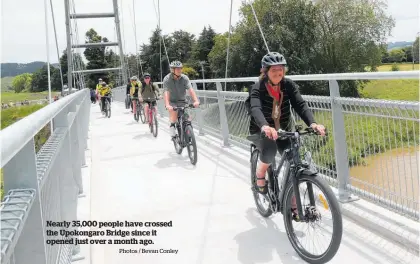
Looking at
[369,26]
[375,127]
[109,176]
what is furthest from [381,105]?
[369,26]

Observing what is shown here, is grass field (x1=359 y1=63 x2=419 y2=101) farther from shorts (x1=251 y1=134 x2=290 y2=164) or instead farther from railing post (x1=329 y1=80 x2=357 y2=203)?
shorts (x1=251 y1=134 x2=290 y2=164)

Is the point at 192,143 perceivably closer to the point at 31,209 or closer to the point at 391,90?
the point at 31,209

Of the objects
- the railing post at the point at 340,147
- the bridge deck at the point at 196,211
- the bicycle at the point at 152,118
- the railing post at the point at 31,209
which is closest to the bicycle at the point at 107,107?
the bicycle at the point at 152,118

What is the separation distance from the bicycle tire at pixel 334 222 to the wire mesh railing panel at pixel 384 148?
0.68 metres

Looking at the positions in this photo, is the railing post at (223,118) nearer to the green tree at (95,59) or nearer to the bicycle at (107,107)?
the bicycle at (107,107)

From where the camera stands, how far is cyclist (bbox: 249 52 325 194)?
300cm

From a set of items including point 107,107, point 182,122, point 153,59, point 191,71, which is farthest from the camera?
point 191,71

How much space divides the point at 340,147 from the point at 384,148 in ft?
1.51

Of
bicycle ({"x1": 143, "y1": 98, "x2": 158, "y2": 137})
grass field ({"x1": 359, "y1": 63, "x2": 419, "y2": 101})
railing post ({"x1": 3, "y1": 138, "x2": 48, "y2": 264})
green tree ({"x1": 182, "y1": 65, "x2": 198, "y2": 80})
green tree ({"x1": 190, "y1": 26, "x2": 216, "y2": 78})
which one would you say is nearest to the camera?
railing post ({"x1": 3, "y1": 138, "x2": 48, "y2": 264})

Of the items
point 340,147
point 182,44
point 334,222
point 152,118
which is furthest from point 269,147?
point 182,44

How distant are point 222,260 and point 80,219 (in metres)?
1.37

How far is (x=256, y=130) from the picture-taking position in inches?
134

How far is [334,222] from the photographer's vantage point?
2.53m

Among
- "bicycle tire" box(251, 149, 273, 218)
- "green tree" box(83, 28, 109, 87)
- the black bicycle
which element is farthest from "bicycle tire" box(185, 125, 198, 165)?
"green tree" box(83, 28, 109, 87)
